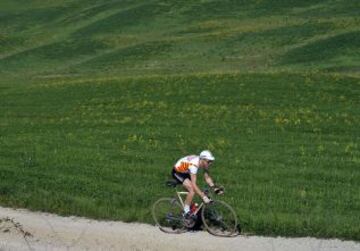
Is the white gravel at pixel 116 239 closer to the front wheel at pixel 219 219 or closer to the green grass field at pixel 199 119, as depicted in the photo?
the front wheel at pixel 219 219

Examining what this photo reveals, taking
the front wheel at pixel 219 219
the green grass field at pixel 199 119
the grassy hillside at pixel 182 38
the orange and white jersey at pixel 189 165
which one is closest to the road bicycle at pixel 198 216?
Answer: the front wheel at pixel 219 219

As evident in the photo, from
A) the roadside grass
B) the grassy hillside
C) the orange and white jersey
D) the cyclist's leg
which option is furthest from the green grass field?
the orange and white jersey

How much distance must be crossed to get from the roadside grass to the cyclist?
61.5 inches

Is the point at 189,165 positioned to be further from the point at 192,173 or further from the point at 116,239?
the point at 116,239

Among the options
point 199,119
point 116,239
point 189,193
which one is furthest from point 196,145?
point 116,239

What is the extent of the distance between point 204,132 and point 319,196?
10.4 m

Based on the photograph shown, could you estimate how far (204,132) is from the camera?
29.0m

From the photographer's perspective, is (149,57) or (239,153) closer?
(239,153)

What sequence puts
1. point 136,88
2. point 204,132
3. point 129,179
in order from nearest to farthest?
1. point 129,179
2. point 204,132
3. point 136,88

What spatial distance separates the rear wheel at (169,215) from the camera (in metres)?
17.0

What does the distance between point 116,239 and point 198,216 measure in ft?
6.72

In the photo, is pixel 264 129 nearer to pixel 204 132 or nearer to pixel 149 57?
pixel 204 132

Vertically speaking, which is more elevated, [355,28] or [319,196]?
[319,196]

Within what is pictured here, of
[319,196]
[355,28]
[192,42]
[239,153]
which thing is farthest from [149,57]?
[319,196]
